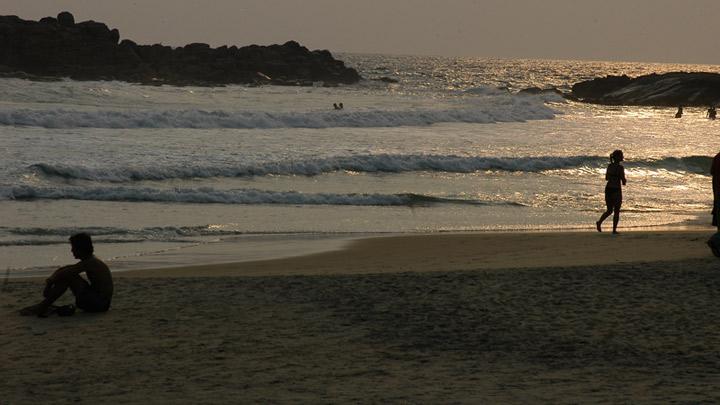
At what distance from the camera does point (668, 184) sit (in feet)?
A: 81.9

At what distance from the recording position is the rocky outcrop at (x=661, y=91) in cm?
7175

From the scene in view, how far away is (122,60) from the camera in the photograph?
7656 cm

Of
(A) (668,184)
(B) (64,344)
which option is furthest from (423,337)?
A: (A) (668,184)

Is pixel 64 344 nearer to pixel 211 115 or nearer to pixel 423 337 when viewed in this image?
pixel 423 337

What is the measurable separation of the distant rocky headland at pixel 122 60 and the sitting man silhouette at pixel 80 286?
58644 mm

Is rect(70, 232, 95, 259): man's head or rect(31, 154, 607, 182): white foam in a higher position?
rect(70, 232, 95, 259): man's head

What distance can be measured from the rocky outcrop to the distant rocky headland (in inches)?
782

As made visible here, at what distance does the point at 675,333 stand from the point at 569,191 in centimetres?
1464

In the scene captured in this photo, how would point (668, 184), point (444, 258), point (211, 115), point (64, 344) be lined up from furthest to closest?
point (211, 115), point (668, 184), point (444, 258), point (64, 344)

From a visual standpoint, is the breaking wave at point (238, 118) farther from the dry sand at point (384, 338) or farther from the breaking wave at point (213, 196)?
the dry sand at point (384, 338)

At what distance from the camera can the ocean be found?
49.8 ft

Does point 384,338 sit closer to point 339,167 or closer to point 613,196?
point 613,196

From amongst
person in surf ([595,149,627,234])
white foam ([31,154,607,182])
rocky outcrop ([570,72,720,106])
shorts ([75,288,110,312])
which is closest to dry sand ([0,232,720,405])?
shorts ([75,288,110,312])

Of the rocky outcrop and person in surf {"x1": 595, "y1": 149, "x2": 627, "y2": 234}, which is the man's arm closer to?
person in surf {"x1": 595, "y1": 149, "x2": 627, "y2": 234}
